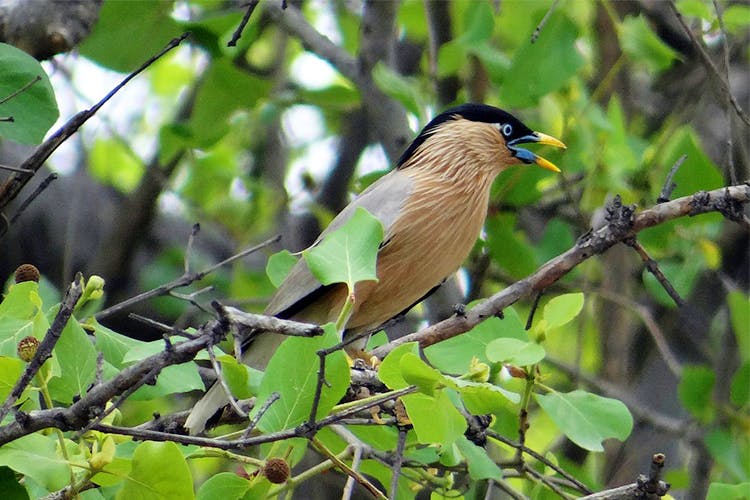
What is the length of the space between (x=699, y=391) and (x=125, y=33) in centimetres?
238

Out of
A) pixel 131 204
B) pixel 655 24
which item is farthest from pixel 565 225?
pixel 131 204

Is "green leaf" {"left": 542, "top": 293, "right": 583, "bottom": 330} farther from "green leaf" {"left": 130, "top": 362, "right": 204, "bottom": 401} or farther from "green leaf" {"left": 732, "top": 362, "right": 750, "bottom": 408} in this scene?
"green leaf" {"left": 732, "top": 362, "right": 750, "bottom": 408}

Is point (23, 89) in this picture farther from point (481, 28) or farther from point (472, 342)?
point (481, 28)

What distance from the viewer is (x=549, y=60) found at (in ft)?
11.7

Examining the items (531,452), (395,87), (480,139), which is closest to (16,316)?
(531,452)

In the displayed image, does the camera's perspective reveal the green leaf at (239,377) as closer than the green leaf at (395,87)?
Yes

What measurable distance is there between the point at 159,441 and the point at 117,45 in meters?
2.05

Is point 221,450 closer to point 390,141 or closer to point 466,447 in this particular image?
point 466,447

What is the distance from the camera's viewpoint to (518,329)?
8.05 ft

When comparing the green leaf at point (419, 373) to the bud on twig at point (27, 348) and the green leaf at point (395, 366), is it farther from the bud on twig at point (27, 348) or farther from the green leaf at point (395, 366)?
the bud on twig at point (27, 348)

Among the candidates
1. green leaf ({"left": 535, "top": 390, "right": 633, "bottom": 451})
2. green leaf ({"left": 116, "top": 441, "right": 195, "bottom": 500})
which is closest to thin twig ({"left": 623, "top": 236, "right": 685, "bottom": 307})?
green leaf ({"left": 535, "top": 390, "right": 633, "bottom": 451})

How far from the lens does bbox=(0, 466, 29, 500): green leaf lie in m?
1.91

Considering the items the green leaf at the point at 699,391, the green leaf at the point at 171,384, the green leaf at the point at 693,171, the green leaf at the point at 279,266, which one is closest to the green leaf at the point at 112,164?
the green leaf at the point at 279,266

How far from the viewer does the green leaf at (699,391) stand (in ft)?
12.7
